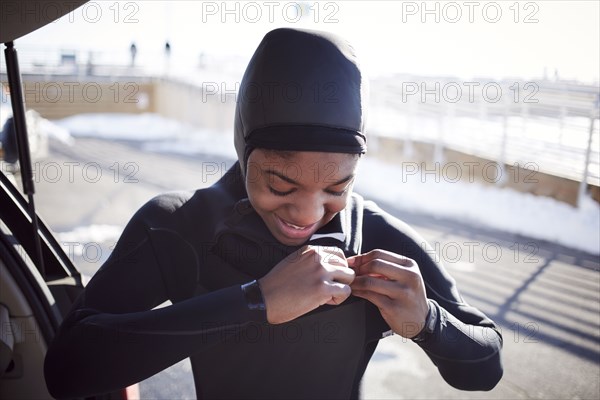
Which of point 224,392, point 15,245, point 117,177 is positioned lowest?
point 117,177

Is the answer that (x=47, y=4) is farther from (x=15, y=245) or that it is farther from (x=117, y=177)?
(x=117, y=177)

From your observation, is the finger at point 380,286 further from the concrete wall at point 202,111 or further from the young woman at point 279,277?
the concrete wall at point 202,111

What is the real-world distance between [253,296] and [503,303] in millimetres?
3733

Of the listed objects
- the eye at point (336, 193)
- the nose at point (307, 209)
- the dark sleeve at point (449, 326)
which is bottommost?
the dark sleeve at point (449, 326)

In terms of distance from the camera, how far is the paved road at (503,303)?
301cm

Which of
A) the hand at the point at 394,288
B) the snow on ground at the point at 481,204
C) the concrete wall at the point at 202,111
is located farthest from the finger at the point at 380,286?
the snow on ground at the point at 481,204

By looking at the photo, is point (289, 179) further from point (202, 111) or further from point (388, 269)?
point (202, 111)

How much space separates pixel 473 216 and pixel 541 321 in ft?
10.9

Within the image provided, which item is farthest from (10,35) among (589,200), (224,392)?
(589,200)

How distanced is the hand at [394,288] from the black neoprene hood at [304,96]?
27 centimetres

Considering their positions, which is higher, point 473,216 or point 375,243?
point 375,243

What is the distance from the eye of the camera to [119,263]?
1238 millimetres

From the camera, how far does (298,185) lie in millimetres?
1135

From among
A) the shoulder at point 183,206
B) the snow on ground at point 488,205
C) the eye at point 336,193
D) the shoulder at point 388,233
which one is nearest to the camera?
the eye at point 336,193
